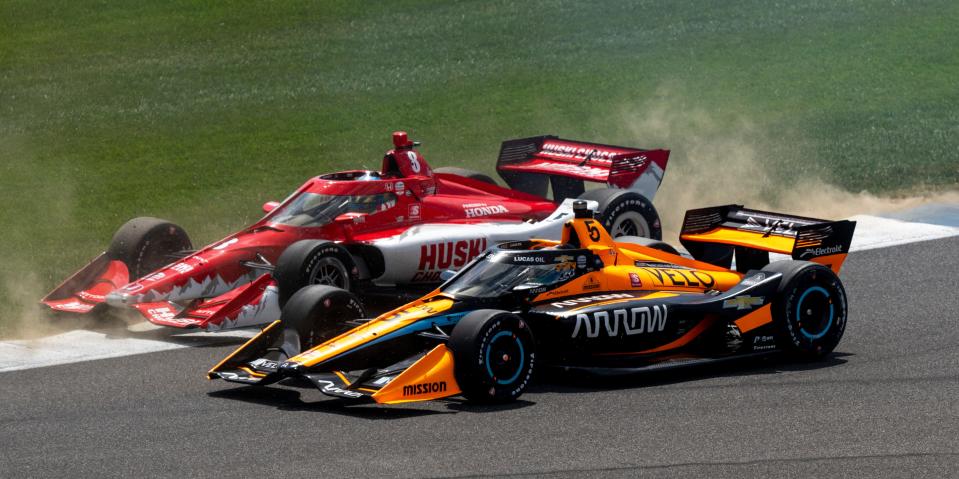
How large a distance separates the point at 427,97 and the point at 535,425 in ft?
65.3

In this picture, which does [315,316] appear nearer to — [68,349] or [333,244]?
[333,244]

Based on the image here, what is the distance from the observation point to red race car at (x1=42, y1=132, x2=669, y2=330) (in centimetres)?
1502

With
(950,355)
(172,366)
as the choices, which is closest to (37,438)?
(172,366)

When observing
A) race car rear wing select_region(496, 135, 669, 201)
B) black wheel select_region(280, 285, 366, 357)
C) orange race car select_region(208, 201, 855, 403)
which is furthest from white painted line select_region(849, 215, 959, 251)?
black wheel select_region(280, 285, 366, 357)

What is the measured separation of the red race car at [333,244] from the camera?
15.0m

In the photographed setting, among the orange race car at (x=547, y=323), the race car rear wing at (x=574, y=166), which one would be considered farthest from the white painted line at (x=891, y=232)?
the orange race car at (x=547, y=323)

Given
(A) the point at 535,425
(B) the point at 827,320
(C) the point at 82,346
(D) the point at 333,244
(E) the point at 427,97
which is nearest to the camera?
(A) the point at 535,425

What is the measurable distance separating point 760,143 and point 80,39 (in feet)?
50.1

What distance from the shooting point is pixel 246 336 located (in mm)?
15047

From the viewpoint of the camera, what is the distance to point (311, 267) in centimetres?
1483

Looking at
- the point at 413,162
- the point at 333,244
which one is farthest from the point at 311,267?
the point at 413,162

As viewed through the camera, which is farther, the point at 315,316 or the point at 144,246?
the point at 144,246

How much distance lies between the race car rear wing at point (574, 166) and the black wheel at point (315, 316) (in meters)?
6.10

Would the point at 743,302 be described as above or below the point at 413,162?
below
